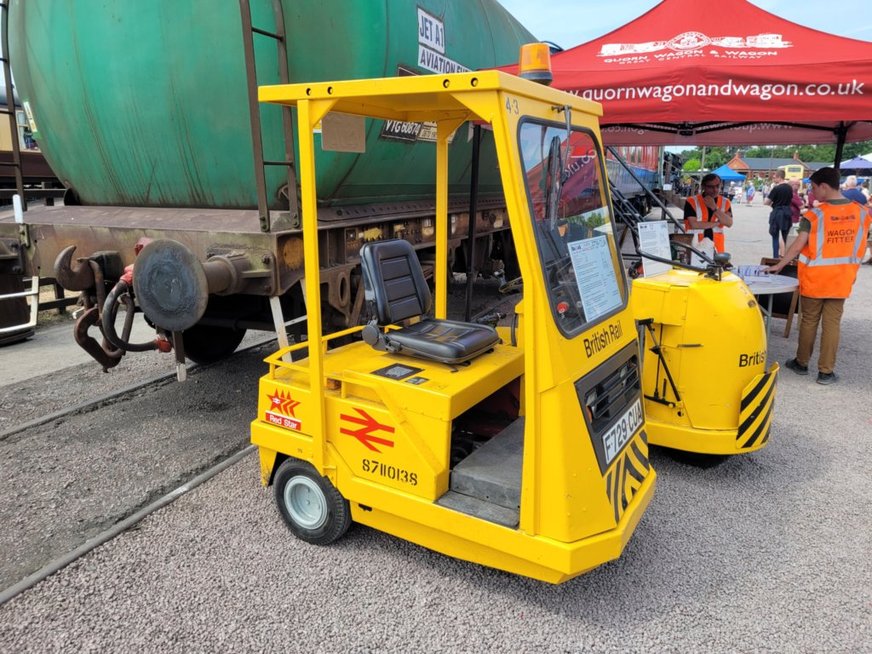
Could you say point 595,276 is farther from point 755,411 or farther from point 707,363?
point 755,411

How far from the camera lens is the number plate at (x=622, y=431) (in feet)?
8.13

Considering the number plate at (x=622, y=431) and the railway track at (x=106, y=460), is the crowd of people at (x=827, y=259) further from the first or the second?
the railway track at (x=106, y=460)

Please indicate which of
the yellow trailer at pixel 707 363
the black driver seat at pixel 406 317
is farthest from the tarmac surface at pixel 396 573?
the black driver seat at pixel 406 317

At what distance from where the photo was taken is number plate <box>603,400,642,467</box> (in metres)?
2.48

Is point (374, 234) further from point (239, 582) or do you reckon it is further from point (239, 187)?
point (239, 582)

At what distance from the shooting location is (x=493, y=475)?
8.41 feet

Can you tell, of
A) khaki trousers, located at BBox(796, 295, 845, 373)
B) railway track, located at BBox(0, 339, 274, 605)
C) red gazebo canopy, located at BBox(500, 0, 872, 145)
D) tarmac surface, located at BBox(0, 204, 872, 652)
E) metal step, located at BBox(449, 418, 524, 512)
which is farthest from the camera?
khaki trousers, located at BBox(796, 295, 845, 373)

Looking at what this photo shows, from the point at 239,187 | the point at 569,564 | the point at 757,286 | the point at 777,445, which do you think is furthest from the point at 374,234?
the point at 757,286

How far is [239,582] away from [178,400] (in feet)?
8.15

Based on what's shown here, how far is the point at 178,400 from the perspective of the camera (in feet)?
15.8

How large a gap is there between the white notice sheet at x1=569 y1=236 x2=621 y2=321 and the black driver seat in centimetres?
61

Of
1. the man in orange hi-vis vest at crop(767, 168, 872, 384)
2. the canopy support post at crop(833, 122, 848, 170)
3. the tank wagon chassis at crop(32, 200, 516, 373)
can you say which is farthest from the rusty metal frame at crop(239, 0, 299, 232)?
the canopy support post at crop(833, 122, 848, 170)

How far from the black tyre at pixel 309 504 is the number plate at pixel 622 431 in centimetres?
124

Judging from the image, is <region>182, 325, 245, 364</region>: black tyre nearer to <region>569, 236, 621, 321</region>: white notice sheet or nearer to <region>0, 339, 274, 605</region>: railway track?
<region>0, 339, 274, 605</region>: railway track
